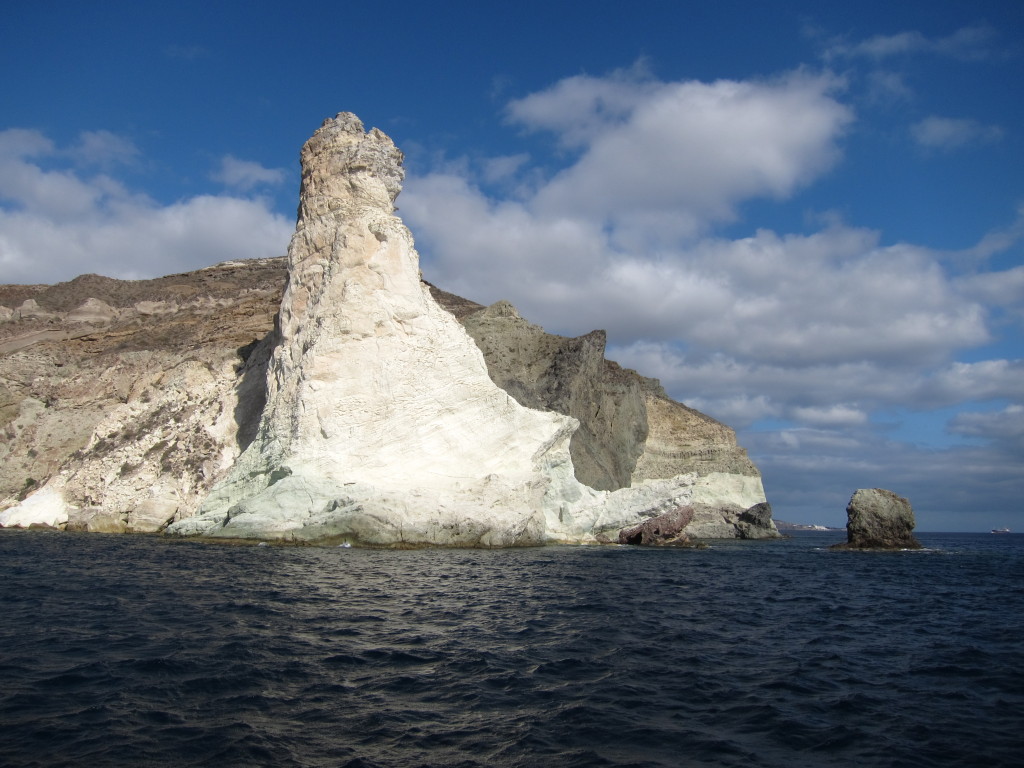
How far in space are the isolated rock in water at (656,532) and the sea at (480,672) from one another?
49.5 ft

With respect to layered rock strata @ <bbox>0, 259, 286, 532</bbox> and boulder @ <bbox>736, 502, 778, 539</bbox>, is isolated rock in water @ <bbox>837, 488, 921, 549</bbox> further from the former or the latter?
layered rock strata @ <bbox>0, 259, 286, 532</bbox>

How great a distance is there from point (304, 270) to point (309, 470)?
9.62m

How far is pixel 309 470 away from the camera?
22.9 meters

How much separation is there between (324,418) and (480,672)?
55.8 ft

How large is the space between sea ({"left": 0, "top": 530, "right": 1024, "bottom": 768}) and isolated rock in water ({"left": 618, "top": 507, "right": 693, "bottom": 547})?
15.1 meters

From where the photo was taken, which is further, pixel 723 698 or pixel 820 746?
pixel 723 698

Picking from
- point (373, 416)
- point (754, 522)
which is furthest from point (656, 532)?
point (754, 522)

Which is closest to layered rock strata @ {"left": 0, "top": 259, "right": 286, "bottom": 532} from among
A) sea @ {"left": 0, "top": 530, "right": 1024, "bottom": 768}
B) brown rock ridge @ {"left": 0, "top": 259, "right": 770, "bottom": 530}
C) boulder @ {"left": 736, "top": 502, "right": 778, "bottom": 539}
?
brown rock ridge @ {"left": 0, "top": 259, "right": 770, "bottom": 530}

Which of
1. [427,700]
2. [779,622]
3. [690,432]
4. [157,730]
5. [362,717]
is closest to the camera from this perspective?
[157,730]

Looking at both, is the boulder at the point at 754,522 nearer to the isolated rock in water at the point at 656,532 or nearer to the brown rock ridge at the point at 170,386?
the brown rock ridge at the point at 170,386

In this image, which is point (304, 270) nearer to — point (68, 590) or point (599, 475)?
point (68, 590)

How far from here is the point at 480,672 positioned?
8.10 meters

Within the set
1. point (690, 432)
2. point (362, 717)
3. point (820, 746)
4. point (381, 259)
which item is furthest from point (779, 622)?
point (690, 432)

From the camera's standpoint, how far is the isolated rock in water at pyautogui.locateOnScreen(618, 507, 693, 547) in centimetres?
3089
